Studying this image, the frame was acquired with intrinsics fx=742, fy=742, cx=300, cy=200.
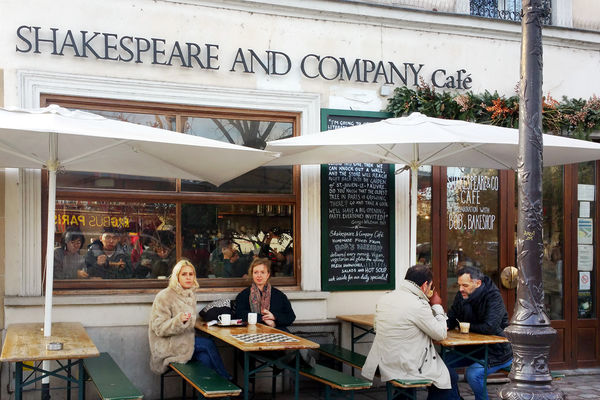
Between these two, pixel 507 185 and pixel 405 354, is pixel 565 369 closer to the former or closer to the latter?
pixel 507 185

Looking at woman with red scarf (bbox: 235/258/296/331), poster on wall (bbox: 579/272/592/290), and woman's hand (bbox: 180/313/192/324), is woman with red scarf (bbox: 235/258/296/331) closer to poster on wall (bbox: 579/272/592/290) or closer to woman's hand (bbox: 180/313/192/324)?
woman's hand (bbox: 180/313/192/324)

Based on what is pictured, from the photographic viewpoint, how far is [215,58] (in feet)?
25.1

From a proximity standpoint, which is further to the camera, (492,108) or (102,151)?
(492,108)

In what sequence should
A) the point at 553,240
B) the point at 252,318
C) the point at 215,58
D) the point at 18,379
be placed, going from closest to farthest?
the point at 18,379 → the point at 252,318 → the point at 215,58 → the point at 553,240

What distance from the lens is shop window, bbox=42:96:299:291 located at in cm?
726

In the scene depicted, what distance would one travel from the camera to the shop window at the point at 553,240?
29.8 feet

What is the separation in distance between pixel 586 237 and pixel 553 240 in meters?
0.44

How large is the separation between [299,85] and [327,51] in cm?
52

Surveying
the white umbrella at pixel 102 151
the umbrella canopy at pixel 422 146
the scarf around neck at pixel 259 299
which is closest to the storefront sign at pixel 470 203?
the umbrella canopy at pixel 422 146

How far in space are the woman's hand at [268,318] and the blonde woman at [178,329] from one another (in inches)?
22.3

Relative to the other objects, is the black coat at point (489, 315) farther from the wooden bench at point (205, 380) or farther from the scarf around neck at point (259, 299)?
the wooden bench at point (205, 380)

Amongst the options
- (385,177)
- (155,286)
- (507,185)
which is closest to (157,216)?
(155,286)

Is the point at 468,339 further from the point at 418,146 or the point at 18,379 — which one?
the point at 18,379

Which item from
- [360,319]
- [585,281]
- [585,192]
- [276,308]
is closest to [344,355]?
[360,319]
